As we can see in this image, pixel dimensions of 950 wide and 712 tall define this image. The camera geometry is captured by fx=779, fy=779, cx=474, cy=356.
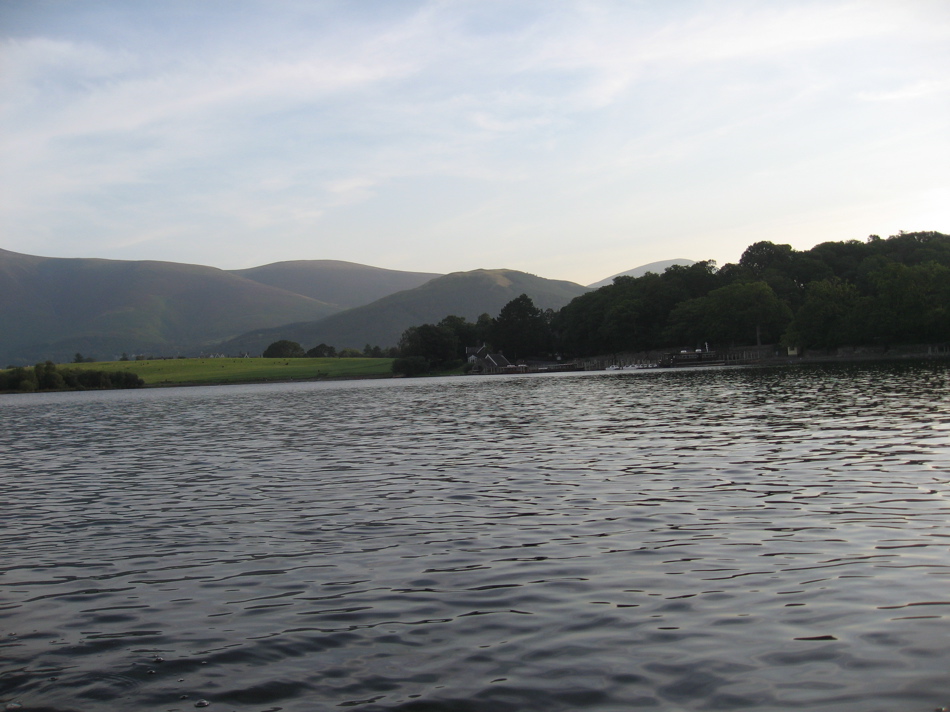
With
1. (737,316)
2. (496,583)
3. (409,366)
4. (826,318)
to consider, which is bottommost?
(496,583)

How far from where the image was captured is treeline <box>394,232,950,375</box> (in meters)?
126

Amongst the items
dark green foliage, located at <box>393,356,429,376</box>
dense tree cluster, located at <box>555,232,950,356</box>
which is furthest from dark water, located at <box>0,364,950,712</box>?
dark green foliage, located at <box>393,356,429,376</box>

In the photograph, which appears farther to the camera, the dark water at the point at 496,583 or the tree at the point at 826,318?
the tree at the point at 826,318

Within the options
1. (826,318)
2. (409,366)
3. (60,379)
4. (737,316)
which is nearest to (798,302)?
(737,316)

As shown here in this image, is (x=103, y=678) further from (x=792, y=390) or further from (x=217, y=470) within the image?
(x=792, y=390)

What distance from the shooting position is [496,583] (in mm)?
11375

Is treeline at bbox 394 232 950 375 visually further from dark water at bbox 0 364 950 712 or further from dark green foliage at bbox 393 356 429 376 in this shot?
dark water at bbox 0 364 950 712

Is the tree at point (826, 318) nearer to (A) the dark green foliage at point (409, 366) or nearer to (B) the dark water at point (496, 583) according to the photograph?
(A) the dark green foliage at point (409, 366)

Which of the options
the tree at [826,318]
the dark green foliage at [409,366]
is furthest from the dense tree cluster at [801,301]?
the dark green foliage at [409,366]

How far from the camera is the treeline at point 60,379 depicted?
165750 millimetres

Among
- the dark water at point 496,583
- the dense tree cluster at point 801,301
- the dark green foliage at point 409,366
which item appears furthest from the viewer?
the dark green foliage at point 409,366

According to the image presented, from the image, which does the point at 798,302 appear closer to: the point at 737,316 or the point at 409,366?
the point at 737,316

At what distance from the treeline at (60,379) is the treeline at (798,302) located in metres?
63.3

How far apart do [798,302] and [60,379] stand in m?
165
